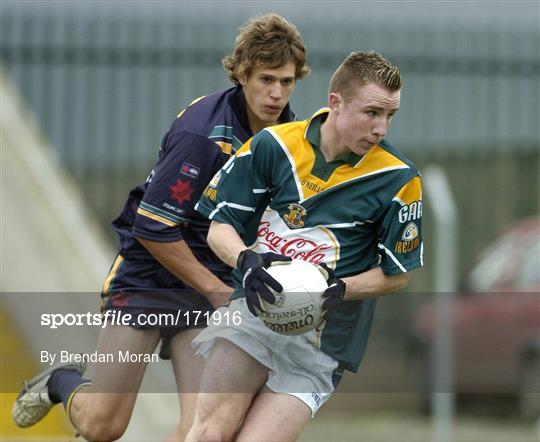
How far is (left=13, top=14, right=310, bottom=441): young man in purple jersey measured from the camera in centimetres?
594

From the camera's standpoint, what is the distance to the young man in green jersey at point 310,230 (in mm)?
5430

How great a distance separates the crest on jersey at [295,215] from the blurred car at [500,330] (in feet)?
15.7

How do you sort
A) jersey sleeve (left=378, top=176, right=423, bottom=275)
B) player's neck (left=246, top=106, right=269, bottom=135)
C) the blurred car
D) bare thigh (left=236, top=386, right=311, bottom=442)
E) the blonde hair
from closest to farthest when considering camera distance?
bare thigh (left=236, top=386, right=311, bottom=442)
jersey sleeve (left=378, top=176, right=423, bottom=275)
the blonde hair
player's neck (left=246, top=106, right=269, bottom=135)
the blurred car

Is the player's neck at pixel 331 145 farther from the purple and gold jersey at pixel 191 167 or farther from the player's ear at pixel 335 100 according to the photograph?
the purple and gold jersey at pixel 191 167

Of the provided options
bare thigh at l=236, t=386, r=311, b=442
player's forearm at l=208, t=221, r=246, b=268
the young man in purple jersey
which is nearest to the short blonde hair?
the young man in purple jersey

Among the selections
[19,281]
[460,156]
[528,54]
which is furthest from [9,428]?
[528,54]

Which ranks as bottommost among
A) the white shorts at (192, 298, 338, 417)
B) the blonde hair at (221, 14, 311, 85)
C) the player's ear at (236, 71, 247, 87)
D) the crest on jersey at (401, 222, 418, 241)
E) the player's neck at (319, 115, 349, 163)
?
the white shorts at (192, 298, 338, 417)

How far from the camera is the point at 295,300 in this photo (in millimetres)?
5207

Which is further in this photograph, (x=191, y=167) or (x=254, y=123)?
(x=254, y=123)

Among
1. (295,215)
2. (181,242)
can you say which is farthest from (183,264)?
(295,215)

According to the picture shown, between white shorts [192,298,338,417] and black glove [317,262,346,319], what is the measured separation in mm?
249

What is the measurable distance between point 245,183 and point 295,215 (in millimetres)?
245

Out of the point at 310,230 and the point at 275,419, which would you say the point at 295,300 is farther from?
the point at 275,419

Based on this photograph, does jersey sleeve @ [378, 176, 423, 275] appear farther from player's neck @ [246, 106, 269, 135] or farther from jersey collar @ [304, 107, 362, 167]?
player's neck @ [246, 106, 269, 135]
